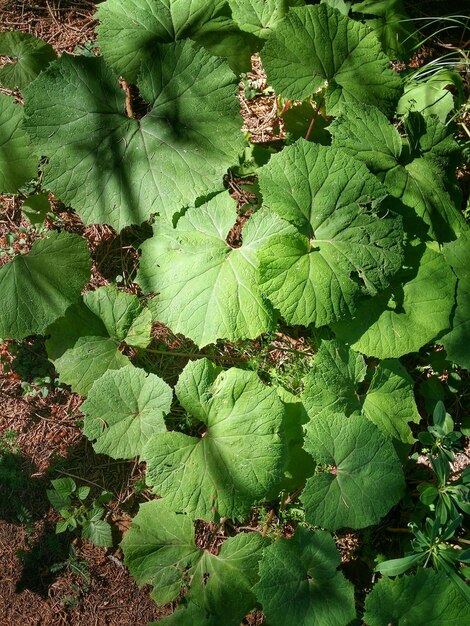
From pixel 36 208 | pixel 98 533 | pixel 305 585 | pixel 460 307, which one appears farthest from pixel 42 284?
pixel 460 307

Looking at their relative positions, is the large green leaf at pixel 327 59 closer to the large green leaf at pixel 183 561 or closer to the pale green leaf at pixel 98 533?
the large green leaf at pixel 183 561

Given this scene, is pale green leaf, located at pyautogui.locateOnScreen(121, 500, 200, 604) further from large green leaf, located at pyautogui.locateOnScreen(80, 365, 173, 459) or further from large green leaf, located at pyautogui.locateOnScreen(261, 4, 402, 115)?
large green leaf, located at pyautogui.locateOnScreen(261, 4, 402, 115)

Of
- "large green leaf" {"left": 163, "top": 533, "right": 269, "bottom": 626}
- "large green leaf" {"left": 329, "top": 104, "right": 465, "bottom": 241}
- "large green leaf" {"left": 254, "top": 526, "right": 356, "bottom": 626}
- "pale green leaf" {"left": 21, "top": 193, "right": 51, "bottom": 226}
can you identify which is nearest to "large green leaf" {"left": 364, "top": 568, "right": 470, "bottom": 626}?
"large green leaf" {"left": 254, "top": 526, "right": 356, "bottom": 626}

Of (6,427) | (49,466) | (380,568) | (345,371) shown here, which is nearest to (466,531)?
(380,568)

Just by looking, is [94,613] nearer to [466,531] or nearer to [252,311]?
[252,311]

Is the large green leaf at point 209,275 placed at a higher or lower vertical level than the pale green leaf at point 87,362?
higher

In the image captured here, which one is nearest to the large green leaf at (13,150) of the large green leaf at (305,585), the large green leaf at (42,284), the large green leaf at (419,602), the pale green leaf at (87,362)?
the large green leaf at (42,284)

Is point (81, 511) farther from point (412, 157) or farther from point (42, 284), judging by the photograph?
point (412, 157)
